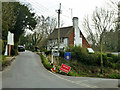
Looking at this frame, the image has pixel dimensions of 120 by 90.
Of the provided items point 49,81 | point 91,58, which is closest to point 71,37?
point 91,58

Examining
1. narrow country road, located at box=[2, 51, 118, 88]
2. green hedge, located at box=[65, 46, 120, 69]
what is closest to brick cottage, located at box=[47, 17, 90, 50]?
green hedge, located at box=[65, 46, 120, 69]

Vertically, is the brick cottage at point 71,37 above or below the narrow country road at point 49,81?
above

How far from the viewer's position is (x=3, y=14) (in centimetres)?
1575

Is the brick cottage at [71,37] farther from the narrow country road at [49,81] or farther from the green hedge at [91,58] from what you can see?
the narrow country road at [49,81]

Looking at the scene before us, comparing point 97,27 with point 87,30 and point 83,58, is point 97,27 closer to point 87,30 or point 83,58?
point 87,30

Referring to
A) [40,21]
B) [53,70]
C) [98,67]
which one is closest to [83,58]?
[98,67]

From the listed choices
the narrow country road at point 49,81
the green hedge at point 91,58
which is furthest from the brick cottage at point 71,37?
the narrow country road at point 49,81

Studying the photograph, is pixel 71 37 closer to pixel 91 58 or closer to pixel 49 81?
pixel 91 58

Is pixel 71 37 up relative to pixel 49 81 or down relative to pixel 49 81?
up

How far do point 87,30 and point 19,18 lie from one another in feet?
44.8

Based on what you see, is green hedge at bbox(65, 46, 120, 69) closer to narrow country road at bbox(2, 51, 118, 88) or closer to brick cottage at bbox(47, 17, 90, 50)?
narrow country road at bbox(2, 51, 118, 88)

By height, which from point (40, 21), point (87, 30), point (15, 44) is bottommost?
point (15, 44)

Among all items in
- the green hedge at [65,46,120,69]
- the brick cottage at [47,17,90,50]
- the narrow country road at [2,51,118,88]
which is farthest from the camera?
the brick cottage at [47,17,90,50]

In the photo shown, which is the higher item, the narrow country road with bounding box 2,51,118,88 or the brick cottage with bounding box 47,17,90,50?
the brick cottage with bounding box 47,17,90,50
